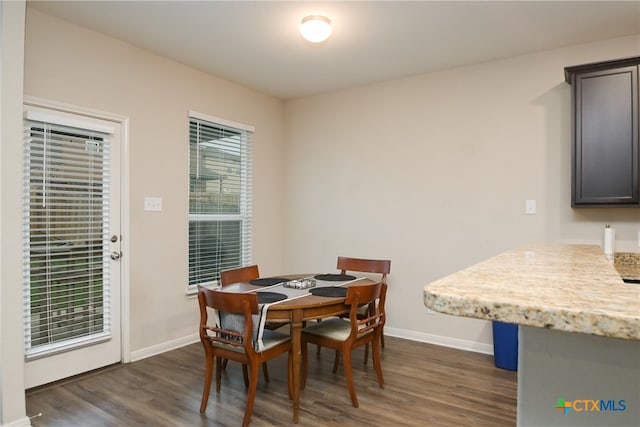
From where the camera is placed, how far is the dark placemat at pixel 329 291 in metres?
2.63

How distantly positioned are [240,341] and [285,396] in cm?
61

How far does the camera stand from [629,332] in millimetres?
529

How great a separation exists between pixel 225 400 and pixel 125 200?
178 centimetres

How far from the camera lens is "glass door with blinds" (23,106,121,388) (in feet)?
8.94

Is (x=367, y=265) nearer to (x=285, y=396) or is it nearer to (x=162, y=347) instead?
(x=285, y=396)

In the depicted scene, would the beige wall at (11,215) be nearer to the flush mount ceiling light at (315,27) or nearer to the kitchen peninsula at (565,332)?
the flush mount ceiling light at (315,27)

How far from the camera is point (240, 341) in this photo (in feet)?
7.71

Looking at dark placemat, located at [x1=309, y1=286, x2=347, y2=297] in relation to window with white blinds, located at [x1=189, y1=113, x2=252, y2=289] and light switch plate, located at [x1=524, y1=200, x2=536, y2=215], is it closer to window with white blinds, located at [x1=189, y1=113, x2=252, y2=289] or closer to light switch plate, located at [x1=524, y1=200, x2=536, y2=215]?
window with white blinds, located at [x1=189, y1=113, x2=252, y2=289]

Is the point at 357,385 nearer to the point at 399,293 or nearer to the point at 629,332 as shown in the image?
the point at 399,293

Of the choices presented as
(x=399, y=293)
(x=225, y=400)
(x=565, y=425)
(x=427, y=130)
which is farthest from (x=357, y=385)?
(x=427, y=130)

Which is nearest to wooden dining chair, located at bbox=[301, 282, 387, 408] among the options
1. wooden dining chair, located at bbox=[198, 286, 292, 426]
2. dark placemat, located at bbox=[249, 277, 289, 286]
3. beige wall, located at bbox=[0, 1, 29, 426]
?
wooden dining chair, located at bbox=[198, 286, 292, 426]

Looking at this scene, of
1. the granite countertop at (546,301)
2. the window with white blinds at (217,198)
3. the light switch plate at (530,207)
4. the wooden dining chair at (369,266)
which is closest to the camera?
the granite countertop at (546,301)

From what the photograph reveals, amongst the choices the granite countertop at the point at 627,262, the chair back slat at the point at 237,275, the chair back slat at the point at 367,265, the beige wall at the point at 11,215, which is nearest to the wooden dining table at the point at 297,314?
the chair back slat at the point at 237,275

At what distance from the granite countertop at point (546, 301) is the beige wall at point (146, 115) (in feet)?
10.3
